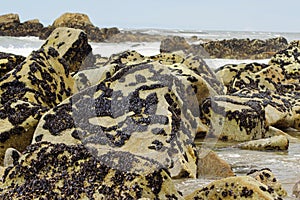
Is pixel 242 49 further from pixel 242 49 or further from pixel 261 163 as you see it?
pixel 261 163

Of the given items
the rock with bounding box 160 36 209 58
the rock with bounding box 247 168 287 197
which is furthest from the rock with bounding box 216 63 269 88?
the rock with bounding box 247 168 287 197

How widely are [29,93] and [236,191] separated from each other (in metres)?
3.28

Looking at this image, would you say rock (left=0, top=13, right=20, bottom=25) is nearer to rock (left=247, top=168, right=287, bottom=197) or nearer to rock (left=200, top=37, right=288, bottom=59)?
rock (left=200, top=37, right=288, bottom=59)

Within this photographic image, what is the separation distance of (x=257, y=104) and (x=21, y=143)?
3809 mm

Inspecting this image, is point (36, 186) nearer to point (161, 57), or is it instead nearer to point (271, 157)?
point (271, 157)

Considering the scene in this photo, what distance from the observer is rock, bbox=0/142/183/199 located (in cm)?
341

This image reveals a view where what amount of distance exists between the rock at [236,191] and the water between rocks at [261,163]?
1.78 feet

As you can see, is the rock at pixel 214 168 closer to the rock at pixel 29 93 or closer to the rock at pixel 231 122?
the rock at pixel 29 93

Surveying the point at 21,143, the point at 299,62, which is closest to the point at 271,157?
the point at 21,143

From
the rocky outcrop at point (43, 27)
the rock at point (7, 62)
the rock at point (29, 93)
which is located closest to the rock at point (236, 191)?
the rock at point (29, 93)

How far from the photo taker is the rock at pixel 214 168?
5.09 metres

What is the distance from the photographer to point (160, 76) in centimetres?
571

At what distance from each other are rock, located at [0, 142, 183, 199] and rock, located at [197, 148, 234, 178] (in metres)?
1.53

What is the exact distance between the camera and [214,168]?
510 centimetres
